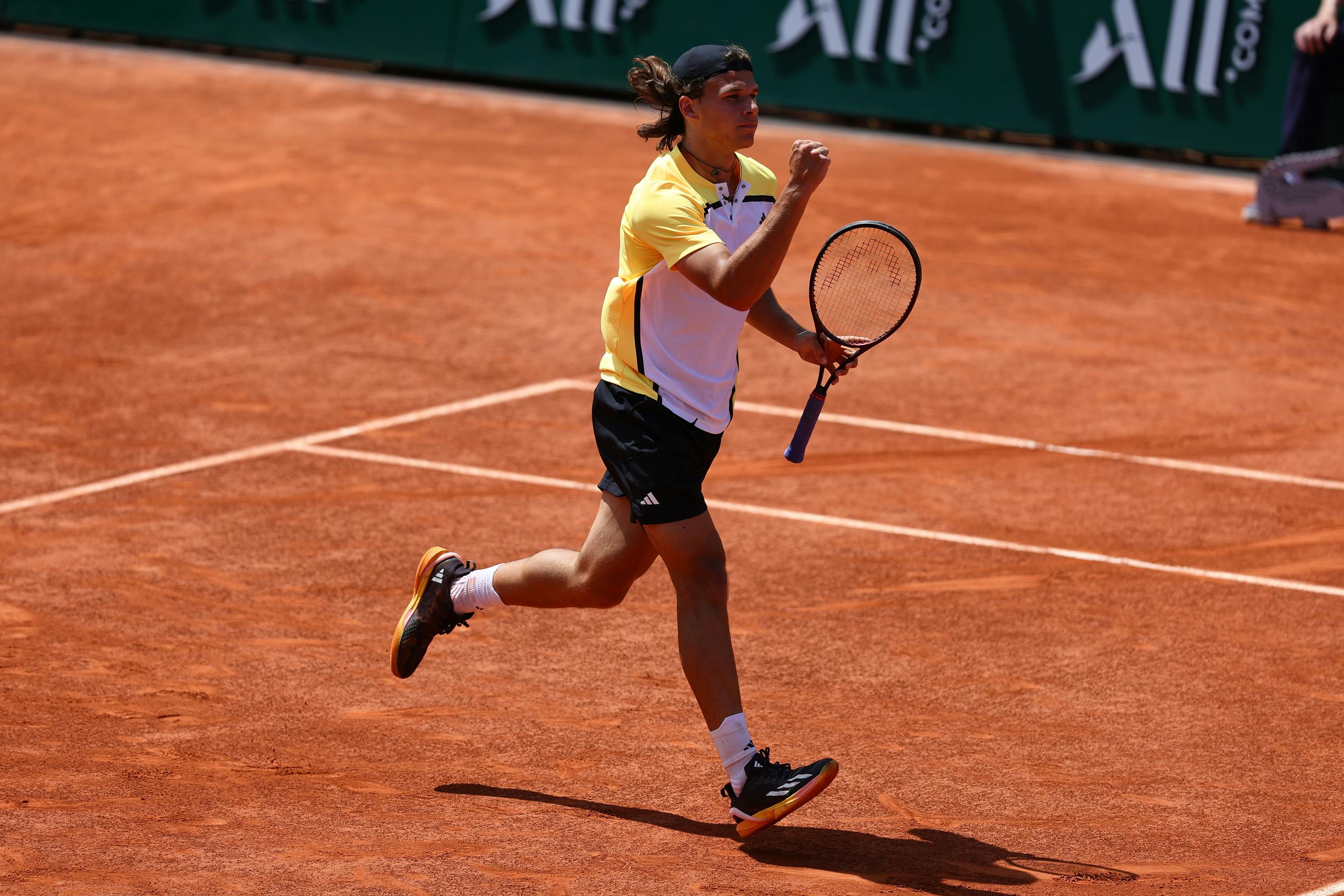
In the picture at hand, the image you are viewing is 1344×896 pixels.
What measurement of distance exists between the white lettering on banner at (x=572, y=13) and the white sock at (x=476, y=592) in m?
14.1

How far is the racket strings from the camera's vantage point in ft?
18.0

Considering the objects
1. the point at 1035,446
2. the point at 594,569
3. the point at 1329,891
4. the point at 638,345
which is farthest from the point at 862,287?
the point at 1035,446

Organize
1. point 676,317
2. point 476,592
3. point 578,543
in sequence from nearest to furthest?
point 676,317
point 476,592
point 578,543

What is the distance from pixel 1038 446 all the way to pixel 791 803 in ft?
16.0

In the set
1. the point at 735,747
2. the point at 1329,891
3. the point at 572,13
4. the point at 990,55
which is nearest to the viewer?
the point at 1329,891

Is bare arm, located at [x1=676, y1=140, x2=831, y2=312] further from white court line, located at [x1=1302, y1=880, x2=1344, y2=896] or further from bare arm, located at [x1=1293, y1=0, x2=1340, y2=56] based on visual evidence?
bare arm, located at [x1=1293, y1=0, x2=1340, y2=56]

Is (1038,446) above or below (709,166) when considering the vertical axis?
below

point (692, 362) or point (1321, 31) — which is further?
point (1321, 31)

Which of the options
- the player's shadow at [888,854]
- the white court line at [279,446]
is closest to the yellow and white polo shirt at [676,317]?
the player's shadow at [888,854]

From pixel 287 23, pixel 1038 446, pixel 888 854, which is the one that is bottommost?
pixel 287 23

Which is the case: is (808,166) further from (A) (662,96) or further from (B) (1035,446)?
(B) (1035,446)

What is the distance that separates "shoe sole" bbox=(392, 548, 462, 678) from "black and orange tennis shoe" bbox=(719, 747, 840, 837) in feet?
4.55

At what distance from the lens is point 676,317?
5.03 metres

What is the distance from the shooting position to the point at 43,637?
6.31 meters
